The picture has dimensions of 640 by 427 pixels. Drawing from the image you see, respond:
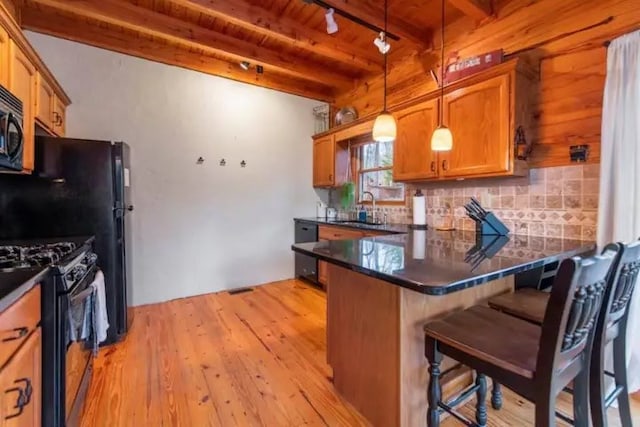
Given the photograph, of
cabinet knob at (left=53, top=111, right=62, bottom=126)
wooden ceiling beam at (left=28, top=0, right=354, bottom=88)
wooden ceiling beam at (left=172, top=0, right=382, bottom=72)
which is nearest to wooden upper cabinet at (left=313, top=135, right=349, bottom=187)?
wooden ceiling beam at (left=28, top=0, right=354, bottom=88)

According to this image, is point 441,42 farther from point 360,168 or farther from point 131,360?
point 131,360

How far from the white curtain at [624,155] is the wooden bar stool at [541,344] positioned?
1041mm

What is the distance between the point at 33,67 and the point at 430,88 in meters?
3.26

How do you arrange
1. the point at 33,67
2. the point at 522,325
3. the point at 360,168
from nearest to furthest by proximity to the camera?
1. the point at 522,325
2. the point at 33,67
3. the point at 360,168

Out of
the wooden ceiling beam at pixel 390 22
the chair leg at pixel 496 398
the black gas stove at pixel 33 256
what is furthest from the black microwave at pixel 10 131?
the chair leg at pixel 496 398

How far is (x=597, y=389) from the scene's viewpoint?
4.09ft

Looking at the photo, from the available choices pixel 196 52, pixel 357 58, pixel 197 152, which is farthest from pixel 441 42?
pixel 197 152

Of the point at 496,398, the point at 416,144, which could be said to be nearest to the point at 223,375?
the point at 496,398

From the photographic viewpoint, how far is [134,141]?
3242mm

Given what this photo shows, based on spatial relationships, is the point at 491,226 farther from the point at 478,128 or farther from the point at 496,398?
the point at 496,398

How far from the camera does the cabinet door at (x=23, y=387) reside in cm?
87

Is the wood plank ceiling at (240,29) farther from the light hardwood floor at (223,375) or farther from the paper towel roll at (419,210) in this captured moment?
the light hardwood floor at (223,375)

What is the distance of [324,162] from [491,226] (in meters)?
2.39

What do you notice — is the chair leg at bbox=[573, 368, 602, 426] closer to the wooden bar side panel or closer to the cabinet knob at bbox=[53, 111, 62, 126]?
the wooden bar side panel
